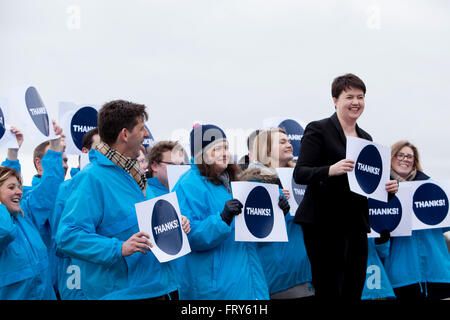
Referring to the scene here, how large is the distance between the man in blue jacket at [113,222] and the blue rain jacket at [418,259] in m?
2.74

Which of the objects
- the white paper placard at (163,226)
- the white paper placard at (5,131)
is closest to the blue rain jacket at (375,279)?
the white paper placard at (163,226)

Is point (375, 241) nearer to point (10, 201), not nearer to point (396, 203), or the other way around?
point (396, 203)

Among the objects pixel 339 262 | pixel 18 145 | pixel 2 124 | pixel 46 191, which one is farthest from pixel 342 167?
pixel 2 124

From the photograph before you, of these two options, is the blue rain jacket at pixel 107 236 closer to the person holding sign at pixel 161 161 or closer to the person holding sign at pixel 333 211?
the person holding sign at pixel 333 211

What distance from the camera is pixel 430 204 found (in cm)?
572

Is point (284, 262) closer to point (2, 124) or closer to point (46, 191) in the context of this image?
point (46, 191)

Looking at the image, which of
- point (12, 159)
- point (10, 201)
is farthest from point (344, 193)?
point (12, 159)

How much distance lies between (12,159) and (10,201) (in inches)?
34.9

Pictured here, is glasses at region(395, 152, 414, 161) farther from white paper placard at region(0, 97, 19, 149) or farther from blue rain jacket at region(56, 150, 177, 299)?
white paper placard at region(0, 97, 19, 149)

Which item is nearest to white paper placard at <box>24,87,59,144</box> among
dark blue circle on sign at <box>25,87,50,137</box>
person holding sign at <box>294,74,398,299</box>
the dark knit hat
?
dark blue circle on sign at <box>25,87,50,137</box>

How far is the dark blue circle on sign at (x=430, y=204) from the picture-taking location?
18.7 feet

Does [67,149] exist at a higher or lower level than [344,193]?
higher

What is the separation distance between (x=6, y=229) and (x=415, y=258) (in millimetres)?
3587

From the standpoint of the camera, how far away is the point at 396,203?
5.49 m
